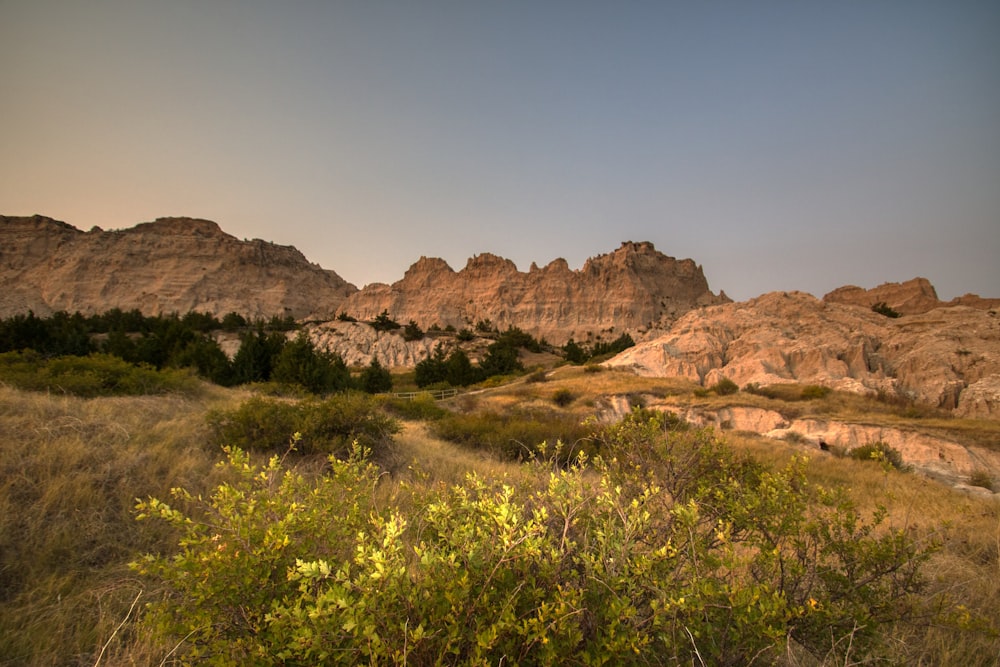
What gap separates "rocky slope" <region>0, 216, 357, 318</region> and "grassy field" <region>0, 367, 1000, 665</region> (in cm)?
8459

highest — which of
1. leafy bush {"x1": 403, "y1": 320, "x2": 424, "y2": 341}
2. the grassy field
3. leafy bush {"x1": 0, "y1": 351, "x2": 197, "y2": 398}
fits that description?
leafy bush {"x1": 403, "y1": 320, "x2": 424, "y2": 341}

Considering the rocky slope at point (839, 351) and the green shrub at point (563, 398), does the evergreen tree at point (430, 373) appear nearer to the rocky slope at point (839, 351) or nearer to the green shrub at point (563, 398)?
the rocky slope at point (839, 351)

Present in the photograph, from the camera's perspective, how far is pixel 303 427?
688 centimetres

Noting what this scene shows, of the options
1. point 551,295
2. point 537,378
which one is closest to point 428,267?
point 551,295

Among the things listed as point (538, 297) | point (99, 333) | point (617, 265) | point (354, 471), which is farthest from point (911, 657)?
point (617, 265)

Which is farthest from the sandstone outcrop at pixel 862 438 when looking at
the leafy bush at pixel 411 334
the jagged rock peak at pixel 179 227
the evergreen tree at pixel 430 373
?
the jagged rock peak at pixel 179 227

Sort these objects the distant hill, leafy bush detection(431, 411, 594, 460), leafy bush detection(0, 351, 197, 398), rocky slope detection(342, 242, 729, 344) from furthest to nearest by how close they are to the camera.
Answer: rocky slope detection(342, 242, 729, 344), the distant hill, leafy bush detection(431, 411, 594, 460), leafy bush detection(0, 351, 197, 398)

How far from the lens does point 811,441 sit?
49.3ft

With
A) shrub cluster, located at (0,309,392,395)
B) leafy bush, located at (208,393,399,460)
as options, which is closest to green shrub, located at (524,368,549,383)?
shrub cluster, located at (0,309,392,395)

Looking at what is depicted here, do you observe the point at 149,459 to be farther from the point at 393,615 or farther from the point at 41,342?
the point at 41,342

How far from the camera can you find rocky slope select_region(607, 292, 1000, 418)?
2259cm

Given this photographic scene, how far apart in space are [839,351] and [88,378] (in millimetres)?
36744

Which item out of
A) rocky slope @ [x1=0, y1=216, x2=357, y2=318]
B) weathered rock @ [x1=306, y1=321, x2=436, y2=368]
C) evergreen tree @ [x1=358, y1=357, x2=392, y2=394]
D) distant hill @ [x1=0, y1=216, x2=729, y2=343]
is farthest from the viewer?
distant hill @ [x1=0, y1=216, x2=729, y2=343]

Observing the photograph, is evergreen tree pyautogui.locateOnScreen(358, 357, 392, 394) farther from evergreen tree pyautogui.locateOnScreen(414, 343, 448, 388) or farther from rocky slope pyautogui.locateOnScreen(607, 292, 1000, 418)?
rocky slope pyautogui.locateOnScreen(607, 292, 1000, 418)
